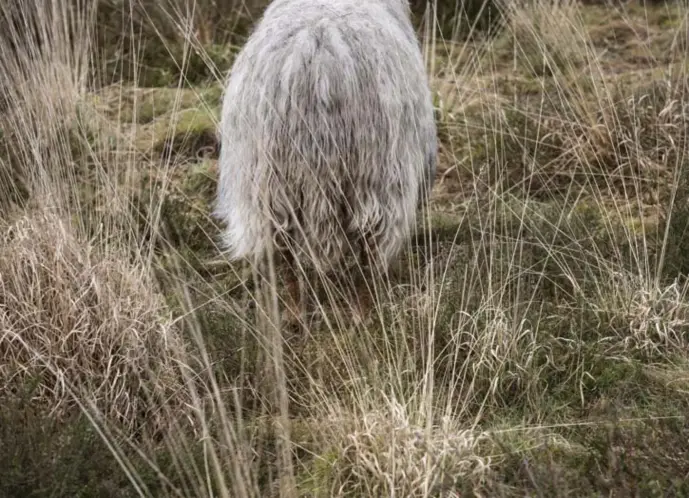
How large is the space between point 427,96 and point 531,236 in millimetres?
763

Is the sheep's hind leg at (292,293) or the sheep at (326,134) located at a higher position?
the sheep at (326,134)

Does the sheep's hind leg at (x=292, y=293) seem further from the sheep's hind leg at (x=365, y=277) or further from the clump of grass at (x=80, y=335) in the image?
the clump of grass at (x=80, y=335)

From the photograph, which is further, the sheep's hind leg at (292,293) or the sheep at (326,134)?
the sheep's hind leg at (292,293)

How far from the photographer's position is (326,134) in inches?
135

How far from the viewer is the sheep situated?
3.41 meters

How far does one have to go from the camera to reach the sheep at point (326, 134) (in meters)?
3.41

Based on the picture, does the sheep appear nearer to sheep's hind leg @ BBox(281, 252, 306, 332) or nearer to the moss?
sheep's hind leg @ BBox(281, 252, 306, 332)

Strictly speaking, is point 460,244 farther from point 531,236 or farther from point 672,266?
point 672,266

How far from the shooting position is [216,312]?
3.84 meters

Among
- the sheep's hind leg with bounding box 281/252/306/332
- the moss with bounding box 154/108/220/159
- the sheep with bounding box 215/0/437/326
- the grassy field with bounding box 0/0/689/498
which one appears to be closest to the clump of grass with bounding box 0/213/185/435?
the grassy field with bounding box 0/0/689/498

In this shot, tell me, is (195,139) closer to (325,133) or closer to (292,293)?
(292,293)

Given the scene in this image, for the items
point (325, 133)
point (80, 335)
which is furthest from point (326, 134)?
point (80, 335)

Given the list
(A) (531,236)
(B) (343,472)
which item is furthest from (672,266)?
(B) (343,472)

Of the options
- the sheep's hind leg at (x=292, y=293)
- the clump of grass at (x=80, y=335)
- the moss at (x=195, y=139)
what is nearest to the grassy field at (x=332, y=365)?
the clump of grass at (x=80, y=335)
